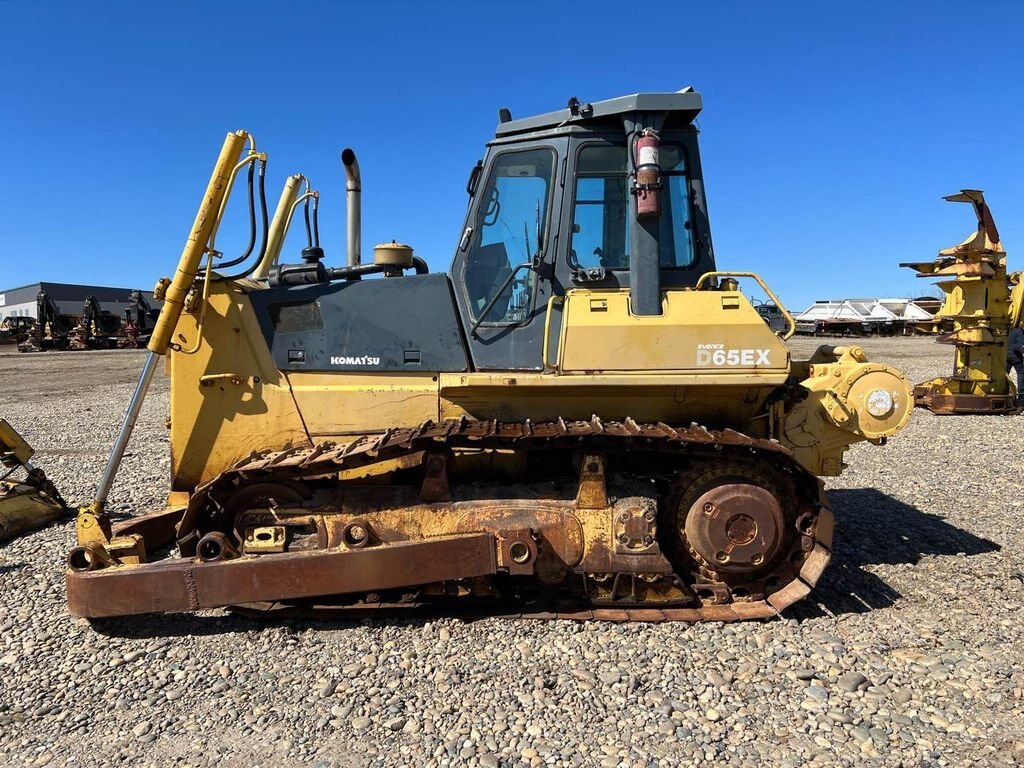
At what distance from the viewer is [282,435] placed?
4.77 meters

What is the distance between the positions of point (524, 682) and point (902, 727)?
6.12 feet

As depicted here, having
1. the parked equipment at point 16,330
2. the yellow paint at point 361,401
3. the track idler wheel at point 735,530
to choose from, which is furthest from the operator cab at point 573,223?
the parked equipment at point 16,330

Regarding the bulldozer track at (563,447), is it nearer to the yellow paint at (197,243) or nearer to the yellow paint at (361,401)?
the yellow paint at (361,401)

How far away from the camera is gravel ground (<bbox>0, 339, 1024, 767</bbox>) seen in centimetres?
318

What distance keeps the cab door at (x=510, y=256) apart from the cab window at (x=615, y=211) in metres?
0.18

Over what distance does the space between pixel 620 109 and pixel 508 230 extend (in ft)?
3.57

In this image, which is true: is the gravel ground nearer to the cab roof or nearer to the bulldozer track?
the bulldozer track

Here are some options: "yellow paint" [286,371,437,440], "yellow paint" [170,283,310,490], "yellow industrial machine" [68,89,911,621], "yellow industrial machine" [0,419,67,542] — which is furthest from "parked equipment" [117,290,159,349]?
"yellow paint" [286,371,437,440]

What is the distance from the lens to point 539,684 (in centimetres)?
369

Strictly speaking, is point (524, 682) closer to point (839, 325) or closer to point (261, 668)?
point (261, 668)

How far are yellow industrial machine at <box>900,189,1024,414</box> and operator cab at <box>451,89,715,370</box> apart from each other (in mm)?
11056

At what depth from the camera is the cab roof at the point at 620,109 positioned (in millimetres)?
4484

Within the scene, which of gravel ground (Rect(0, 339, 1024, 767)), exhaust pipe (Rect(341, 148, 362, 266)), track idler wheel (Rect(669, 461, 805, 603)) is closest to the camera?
gravel ground (Rect(0, 339, 1024, 767))

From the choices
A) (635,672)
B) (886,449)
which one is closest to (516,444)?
(635,672)
